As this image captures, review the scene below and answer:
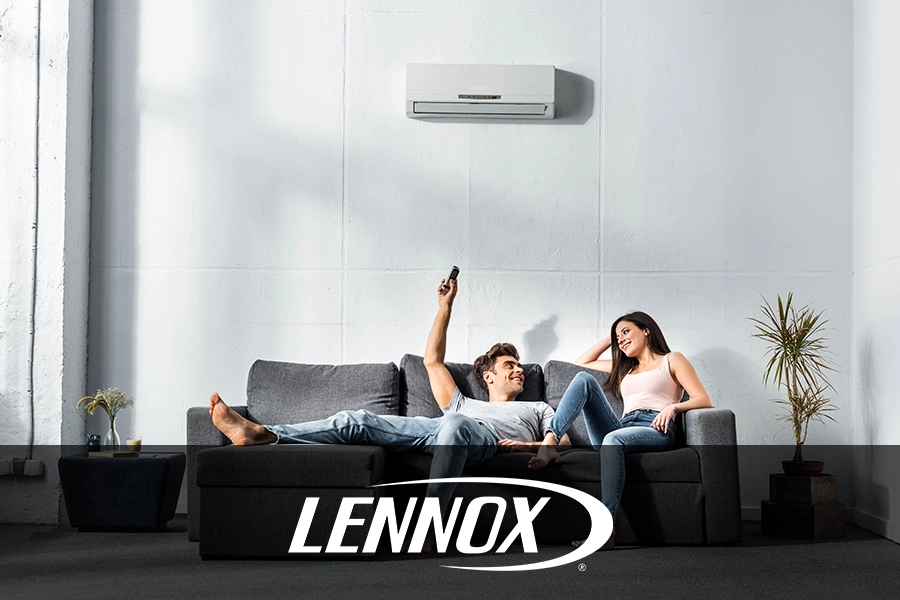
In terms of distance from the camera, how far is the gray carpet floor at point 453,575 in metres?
2.90

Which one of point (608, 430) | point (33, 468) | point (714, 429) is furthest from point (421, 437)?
point (33, 468)

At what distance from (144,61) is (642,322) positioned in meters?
3.12

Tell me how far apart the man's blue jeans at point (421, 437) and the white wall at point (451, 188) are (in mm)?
1009

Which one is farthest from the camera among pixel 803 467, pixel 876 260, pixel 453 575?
pixel 876 260

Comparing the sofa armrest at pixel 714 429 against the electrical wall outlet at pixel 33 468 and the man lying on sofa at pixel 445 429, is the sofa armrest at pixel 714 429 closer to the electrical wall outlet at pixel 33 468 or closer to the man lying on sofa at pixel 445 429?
the man lying on sofa at pixel 445 429

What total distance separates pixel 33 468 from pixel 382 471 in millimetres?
2095

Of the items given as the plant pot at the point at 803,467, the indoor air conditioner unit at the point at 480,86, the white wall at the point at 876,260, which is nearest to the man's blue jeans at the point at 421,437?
the plant pot at the point at 803,467

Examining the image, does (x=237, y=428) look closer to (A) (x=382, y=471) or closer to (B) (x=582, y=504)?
(A) (x=382, y=471)

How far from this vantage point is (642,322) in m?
4.22

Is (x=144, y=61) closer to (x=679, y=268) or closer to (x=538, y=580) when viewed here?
(x=679, y=268)

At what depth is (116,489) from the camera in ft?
13.1

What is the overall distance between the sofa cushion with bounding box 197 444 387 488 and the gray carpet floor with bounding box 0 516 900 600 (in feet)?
1.04

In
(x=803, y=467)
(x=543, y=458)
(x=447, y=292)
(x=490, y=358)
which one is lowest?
(x=803, y=467)

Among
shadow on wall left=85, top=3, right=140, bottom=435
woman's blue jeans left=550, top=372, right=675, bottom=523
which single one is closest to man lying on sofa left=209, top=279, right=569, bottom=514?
woman's blue jeans left=550, top=372, right=675, bottom=523
